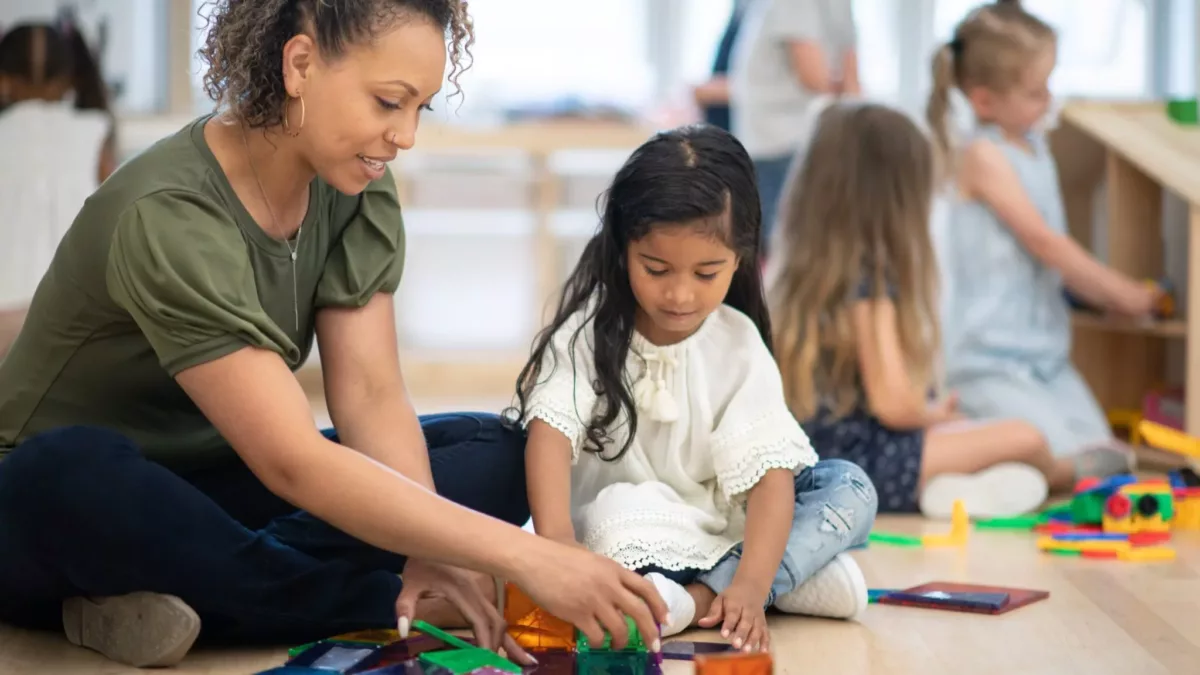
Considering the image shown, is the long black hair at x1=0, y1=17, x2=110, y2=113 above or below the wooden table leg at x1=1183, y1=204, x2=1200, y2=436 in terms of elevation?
above

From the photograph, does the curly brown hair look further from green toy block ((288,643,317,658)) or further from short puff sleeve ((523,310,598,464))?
green toy block ((288,643,317,658))

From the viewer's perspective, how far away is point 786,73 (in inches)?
133

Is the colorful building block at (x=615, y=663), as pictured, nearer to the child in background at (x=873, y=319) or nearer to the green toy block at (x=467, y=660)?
the green toy block at (x=467, y=660)

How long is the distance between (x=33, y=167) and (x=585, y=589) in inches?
105

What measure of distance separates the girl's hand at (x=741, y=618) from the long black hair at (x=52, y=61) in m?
2.57

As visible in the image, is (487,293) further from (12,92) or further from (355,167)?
(355,167)

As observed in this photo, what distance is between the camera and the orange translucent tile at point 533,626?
1371 millimetres

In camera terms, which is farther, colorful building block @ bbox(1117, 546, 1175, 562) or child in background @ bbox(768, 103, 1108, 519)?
child in background @ bbox(768, 103, 1108, 519)

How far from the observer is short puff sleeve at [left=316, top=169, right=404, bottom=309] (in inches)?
58.0

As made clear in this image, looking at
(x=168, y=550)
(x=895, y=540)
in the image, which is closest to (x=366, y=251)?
(x=168, y=550)

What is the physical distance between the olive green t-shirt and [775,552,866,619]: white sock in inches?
21.4

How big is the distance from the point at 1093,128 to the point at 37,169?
233 centimetres

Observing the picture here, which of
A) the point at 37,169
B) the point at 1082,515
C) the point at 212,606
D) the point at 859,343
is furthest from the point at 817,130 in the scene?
the point at 37,169

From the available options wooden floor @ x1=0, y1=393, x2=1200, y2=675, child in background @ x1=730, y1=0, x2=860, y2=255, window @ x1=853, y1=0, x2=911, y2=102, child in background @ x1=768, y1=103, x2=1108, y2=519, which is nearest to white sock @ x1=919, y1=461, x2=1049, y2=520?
child in background @ x1=768, y1=103, x2=1108, y2=519
